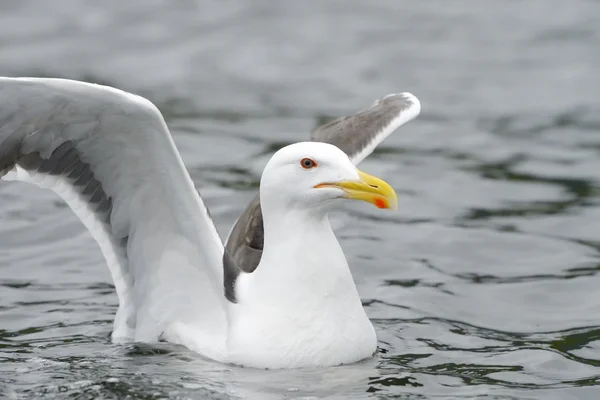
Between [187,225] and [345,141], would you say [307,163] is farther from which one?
[345,141]

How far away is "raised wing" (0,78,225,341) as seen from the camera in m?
8.30

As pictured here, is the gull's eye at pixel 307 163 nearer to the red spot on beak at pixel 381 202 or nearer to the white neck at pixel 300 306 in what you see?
the white neck at pixel 300 306

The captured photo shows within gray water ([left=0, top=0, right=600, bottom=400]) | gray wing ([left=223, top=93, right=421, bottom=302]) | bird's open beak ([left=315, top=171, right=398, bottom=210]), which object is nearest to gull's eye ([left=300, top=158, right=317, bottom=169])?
bird's open beak ([left=315, top=171, right=398, bottom=210])

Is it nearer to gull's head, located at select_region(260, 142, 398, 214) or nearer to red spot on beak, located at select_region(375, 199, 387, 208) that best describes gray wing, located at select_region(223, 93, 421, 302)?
gull's head, located at select_region(260, 142, 398, 214)

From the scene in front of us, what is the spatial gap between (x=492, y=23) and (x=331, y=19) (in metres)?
2.41

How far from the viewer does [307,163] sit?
28.0 ft

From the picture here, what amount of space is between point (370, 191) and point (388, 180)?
5.81 meters

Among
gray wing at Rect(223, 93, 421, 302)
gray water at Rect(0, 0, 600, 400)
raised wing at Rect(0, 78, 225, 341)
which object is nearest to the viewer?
raised wing at Rect(0, 78, 225, 341)

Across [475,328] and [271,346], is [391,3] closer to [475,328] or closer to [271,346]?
[475,328]

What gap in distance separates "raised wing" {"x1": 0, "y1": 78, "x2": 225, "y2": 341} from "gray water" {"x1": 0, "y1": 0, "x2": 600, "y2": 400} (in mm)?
395

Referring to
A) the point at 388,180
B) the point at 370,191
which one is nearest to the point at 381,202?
the point at 370,191

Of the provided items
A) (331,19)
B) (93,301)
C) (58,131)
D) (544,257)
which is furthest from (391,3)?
(58,131)

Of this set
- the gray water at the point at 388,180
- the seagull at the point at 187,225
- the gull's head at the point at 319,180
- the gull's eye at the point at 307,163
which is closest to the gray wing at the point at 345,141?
the seagull at the point at 187,225

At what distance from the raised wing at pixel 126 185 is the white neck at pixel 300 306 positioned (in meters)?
0.43
